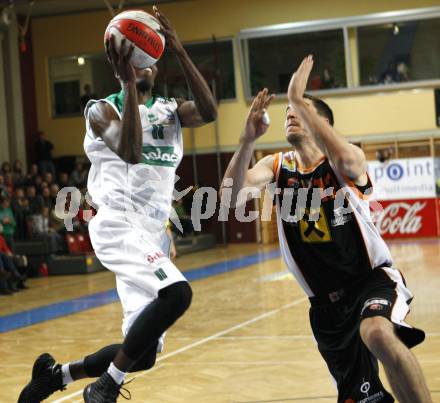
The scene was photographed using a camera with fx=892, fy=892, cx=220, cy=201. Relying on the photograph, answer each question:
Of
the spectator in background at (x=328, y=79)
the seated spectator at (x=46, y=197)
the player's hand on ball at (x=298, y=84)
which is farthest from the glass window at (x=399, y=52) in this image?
the player's hand on ball at (x=298, y=84)

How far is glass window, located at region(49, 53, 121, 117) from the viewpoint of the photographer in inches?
1030

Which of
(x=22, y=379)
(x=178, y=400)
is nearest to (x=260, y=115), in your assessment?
(x=178, y=400)

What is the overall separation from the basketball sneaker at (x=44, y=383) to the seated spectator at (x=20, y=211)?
13.6m

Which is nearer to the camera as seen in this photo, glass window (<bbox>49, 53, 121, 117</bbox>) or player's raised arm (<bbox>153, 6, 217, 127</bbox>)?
player's raised arm (<bbox>153, 6, 217, 127</bbox>)

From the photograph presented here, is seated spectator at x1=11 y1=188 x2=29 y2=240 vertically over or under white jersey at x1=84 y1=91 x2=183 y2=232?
under

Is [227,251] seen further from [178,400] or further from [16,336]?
[178,400]

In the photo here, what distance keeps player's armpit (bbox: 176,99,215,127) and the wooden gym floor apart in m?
2.25

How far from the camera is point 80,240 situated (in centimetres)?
1994

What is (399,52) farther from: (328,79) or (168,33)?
(168,33)

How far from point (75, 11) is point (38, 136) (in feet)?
12.8

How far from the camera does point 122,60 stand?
473cm

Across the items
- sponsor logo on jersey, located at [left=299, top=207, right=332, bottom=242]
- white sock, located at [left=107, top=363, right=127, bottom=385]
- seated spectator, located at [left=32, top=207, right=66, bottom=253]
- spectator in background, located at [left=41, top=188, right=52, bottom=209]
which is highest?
sponsor logo on jersey, located at [left=299, top=207, right=332, bottom=242]

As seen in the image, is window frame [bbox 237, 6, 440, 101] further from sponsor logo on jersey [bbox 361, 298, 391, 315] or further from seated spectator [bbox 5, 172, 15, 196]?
sponsor logo on jersey [bbox 361, 298, 391, 315]

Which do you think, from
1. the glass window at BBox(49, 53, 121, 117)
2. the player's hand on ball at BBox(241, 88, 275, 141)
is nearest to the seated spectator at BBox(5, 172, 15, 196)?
the glass window at BBox(49, 53, 121, 117)
